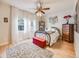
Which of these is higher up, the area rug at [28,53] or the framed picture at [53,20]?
the framed picture at [53,20]

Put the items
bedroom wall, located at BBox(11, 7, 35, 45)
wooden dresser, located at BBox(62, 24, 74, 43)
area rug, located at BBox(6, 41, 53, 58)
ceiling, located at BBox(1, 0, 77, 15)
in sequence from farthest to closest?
wooden dresser, located at BBox(62, 24, 74, 43) → bedroom wall, located at BBox(11, 7, 35, 45) → ceiling, located at BBox(1, 0, 77, 15) → area rug, located at BBox(6, 41, 53, 58)

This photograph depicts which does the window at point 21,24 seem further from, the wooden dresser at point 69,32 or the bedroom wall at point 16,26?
the wooden dresser at point 69,32

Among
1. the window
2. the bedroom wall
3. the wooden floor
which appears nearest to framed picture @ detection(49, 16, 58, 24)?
the bedroom wall

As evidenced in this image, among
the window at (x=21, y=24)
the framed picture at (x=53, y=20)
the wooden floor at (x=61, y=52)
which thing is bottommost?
the wooden floor at (x=61, y=52)

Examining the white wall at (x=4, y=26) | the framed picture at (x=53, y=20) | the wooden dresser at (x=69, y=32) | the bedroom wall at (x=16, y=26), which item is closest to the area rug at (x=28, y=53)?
the white wall at (x=4, y=26)

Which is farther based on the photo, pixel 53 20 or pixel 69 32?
pixel 53 20

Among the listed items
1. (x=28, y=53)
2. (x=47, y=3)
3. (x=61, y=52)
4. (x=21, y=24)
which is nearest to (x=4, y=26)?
(x=21, y=24)

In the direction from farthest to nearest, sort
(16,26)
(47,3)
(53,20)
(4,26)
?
(53,20) < (16,26) < (4,26) < (47,3)

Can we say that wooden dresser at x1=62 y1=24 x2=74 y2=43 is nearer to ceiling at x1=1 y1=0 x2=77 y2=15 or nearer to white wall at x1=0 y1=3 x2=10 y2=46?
ceiling at x1=1 y1=0 x2=77 y2=15

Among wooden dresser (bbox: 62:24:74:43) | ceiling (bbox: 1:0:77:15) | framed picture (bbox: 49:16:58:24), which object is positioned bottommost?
wooden dresser (bbox: 62:24:74:43)

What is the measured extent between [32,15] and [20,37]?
2.29 metres

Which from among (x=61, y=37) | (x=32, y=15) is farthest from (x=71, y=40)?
(x=32, y=15)

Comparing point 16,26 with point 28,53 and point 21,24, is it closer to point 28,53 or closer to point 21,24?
point 21,24

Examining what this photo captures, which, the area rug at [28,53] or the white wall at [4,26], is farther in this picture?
the white wall at [4,26]
